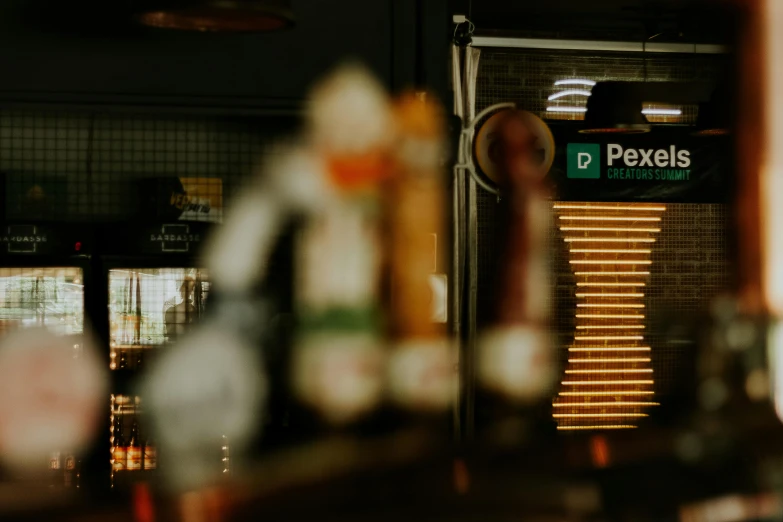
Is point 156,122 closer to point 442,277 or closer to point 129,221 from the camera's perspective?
point 129,221

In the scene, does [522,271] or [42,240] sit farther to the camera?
[522,271]

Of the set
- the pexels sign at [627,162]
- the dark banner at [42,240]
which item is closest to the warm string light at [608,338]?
the pexels sign at [627,162]

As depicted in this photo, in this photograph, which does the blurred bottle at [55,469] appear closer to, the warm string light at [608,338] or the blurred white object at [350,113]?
the blurred white object at [350,113]

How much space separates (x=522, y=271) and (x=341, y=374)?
3280 millimetres

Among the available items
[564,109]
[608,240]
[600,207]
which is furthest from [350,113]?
[608,240]

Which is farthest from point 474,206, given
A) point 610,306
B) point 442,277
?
point 442,277

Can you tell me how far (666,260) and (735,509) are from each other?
20.0 ft

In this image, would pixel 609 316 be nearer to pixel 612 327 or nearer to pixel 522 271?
pixel 612 327

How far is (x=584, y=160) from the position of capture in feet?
23.2

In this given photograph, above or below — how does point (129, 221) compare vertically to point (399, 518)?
above

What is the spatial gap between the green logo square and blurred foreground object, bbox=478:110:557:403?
25 cm

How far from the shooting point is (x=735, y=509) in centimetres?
200

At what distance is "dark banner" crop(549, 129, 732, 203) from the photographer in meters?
7.03

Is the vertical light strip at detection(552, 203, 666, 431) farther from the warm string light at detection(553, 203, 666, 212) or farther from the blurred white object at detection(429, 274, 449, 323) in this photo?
the blurred white object at detection(429, 274, 449, 323)
